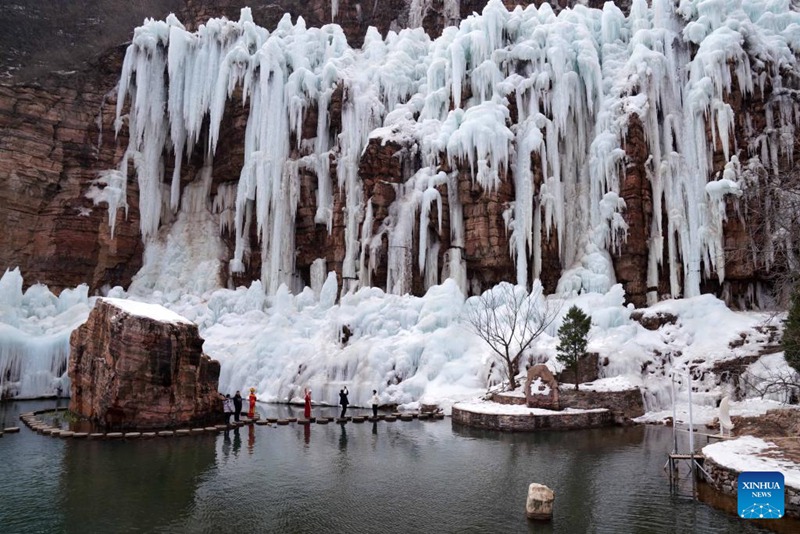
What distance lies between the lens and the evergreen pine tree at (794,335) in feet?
45.0

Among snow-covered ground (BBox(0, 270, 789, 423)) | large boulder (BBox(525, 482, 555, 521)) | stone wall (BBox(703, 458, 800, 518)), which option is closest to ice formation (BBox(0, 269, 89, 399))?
snow-covered ground (BBox(0, 270, 789, 423))

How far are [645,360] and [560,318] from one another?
14.1 ft

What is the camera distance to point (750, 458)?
10.4 meters

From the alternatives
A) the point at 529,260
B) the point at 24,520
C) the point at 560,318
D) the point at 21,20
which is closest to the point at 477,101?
the point at 529,260

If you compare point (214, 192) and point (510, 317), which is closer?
point (510, 317)

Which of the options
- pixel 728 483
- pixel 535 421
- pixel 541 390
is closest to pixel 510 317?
pixel 541 390

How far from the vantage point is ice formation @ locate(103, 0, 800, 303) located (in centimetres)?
2853

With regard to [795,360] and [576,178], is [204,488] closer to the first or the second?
[795,360]

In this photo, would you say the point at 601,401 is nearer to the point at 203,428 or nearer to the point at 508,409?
the point at 508,409

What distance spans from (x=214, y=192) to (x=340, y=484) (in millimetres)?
31574

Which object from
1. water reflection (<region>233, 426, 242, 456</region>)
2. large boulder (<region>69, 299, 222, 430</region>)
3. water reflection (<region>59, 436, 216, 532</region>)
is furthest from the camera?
large boulder (<region>69, 299, 222, 430</region>)

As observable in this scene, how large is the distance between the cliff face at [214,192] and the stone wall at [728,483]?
18.8m

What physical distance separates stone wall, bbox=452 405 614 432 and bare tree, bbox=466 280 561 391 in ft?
11.9

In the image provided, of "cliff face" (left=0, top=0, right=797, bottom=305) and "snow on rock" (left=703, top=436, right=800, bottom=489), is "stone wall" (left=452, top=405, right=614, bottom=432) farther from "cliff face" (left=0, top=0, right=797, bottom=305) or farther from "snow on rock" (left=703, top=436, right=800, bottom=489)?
"cliff face" (left=0, top=0, right=797, bottom=305)
